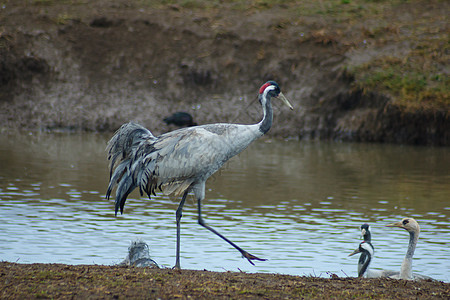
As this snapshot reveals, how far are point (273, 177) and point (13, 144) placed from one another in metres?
7.78

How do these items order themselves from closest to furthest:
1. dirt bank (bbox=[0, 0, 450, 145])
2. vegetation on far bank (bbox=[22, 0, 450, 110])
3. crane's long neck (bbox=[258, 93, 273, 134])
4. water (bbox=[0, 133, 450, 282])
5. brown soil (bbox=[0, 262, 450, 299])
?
brown soil (bbox=[0, 262, 450, 299]) < crane's long neck (bbox=[258, 93, 273, 134]) < water (bbox=[0, 133, 450, 282]) < vegetation on far bank (bbox=[22, 0, 450, 110]) < dirt bank (bbox=[0, 0, 450, 145])

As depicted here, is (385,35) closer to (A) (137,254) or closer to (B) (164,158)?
(B) (164,158)

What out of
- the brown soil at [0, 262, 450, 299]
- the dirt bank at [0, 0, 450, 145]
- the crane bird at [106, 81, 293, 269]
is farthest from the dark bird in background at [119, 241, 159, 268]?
the dirt bank at [0, 0, 450, 145]

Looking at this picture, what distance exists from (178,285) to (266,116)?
276cm

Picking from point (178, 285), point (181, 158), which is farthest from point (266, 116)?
point (178, 285)

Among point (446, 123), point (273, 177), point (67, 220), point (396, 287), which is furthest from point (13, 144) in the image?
point (396, 287)

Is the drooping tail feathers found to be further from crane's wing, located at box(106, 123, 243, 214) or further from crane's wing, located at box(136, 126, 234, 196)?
crane's wing, located at box(136, 126, 234, 196)

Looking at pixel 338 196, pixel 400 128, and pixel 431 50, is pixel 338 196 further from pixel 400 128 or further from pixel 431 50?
pixel 431 50

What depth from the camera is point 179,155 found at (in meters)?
7.78

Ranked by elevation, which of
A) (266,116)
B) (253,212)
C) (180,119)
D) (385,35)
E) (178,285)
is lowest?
(253,212)

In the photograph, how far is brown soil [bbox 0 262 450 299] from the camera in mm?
5559

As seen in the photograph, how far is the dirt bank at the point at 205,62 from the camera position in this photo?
23.5 metres

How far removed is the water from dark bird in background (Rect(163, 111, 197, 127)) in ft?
15.6

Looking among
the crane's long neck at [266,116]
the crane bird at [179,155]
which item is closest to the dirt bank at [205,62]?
the crane's long neck at [266,116]
